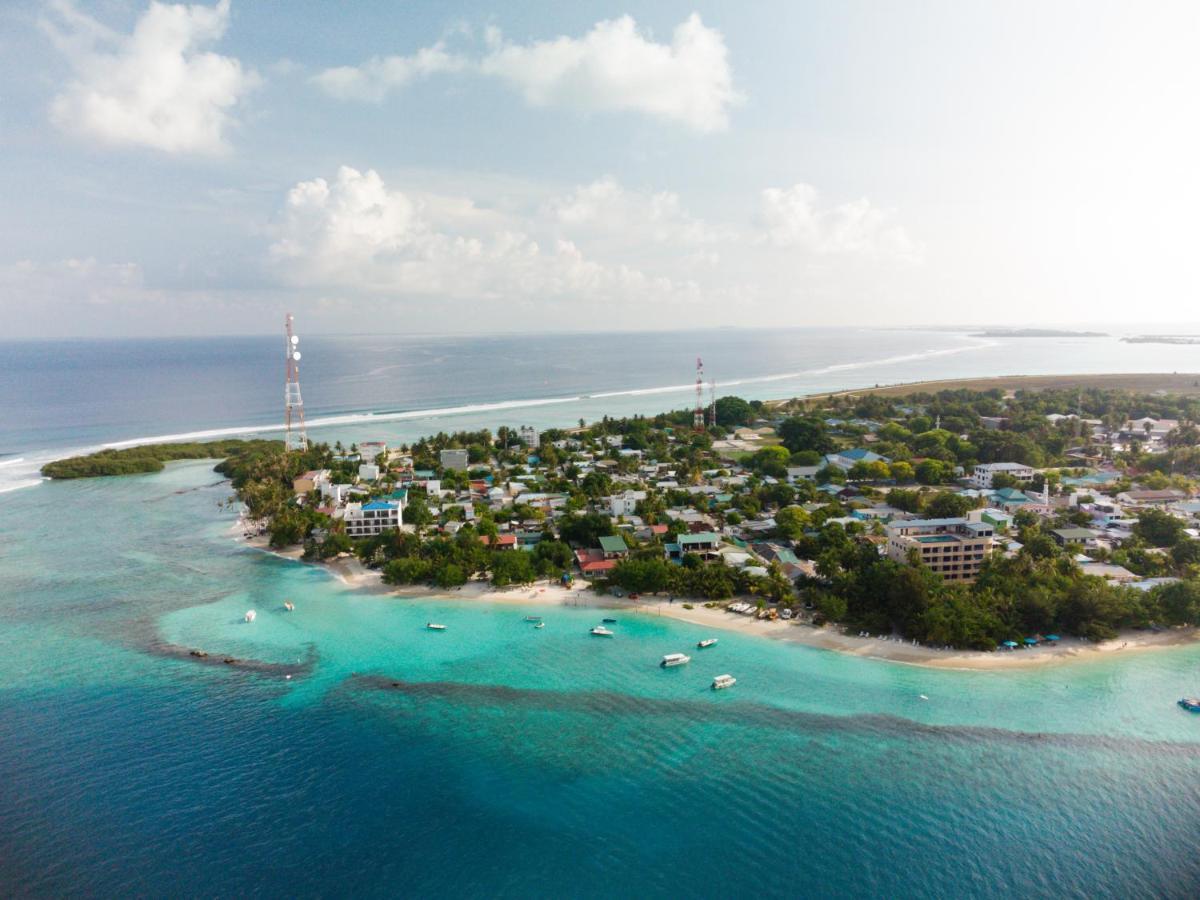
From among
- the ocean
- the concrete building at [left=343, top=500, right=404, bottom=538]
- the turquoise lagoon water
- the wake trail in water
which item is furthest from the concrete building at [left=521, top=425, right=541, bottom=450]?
the turquoise lagoon water

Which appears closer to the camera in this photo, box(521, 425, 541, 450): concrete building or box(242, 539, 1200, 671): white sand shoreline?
box(242, 539, 1200, 671): white sand shoreline

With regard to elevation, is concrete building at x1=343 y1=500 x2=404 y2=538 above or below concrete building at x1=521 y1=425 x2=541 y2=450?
below

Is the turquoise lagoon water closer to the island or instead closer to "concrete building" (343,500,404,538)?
the island

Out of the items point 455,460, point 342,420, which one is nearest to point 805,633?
point 455,460

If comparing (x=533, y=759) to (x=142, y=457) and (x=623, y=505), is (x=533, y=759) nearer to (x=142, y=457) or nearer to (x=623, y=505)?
(x=623, y=505)

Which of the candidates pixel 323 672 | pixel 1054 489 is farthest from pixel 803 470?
pixel 323 672

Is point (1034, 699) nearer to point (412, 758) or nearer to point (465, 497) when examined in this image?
point (412, 758)

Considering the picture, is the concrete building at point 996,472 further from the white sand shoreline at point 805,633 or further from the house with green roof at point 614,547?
the house with green roof at point 614,547
